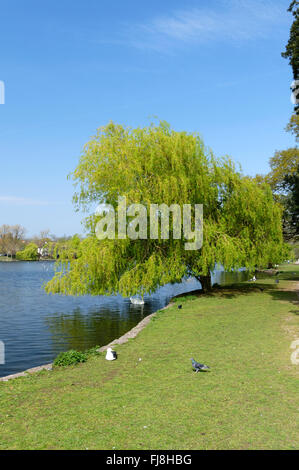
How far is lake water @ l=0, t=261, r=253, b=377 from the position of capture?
55.9 ft

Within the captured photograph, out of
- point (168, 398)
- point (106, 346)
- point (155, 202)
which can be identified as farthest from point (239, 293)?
point (168, 398)

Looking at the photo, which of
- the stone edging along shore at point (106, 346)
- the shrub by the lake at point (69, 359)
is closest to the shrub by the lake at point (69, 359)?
the shrub by the lake at point (69, 359)

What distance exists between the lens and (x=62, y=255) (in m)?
24.5

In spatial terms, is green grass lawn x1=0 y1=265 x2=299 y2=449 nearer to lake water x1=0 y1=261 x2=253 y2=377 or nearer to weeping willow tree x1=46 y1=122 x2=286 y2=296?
lake water x1=0 y1=261 x2=253 y2=377

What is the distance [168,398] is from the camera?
8.62 m

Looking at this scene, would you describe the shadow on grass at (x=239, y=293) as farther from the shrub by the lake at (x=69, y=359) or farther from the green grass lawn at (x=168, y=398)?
the shrub by the lake at (x=69, y=359)

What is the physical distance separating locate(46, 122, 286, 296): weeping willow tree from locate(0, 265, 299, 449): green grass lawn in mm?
8613

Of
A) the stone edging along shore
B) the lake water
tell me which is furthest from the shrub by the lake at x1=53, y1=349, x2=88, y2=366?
the lake water

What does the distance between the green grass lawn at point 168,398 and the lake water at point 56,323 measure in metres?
4.52

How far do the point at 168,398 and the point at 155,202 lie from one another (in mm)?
16555

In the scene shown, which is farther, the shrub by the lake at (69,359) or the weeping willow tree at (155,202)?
the weeping willow tree at (155,202)

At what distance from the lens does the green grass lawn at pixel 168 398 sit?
6785 mm

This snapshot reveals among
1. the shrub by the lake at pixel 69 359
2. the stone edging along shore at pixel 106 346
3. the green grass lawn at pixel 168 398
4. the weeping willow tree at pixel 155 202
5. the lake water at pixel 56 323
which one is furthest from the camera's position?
the weeping willow tree at pixel 155 202

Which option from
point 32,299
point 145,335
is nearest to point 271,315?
point 145,335
